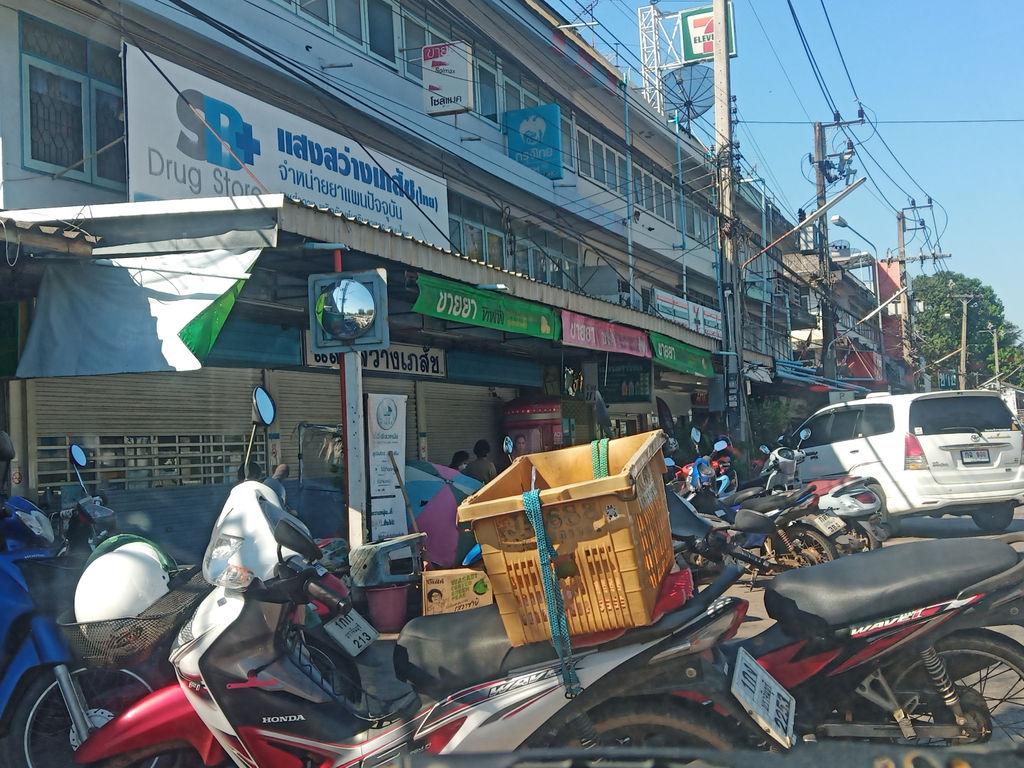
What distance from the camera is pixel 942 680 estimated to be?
3.51m

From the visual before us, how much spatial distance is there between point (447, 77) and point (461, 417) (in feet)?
17.1

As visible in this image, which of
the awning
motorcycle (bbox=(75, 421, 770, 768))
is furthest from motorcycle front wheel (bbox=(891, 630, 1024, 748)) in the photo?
the awning

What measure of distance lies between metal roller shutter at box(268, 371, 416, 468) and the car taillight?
663 cm

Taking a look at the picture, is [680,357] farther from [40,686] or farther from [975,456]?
[40,686]

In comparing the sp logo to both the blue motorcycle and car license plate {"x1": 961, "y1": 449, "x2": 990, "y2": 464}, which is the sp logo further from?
car license plate {"x1": 961, "y1": 449, "x2": 990, "y2": 464}

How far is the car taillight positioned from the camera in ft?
36.3

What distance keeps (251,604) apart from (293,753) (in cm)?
58

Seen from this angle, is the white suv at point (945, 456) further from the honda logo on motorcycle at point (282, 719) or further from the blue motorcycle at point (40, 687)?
the blue motorcycle at point (40, 687)

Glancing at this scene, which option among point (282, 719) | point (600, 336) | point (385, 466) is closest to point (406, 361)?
point (600, 336)

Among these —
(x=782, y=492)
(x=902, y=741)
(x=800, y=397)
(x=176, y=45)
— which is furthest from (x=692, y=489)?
(x=800, y=397)

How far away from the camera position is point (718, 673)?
329cm

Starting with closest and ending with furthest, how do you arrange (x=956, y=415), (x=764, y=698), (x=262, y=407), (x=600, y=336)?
(x=764, y=698) → (x=262, y=407) → (x=956, y=415) → (x=600, y=336)

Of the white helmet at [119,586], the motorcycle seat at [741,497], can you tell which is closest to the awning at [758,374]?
the motorcycle seat at [741,497]

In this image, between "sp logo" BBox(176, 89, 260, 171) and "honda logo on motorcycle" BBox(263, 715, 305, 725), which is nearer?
"honda logo on motorcycle" BBox(263, 715, 305, 725)
